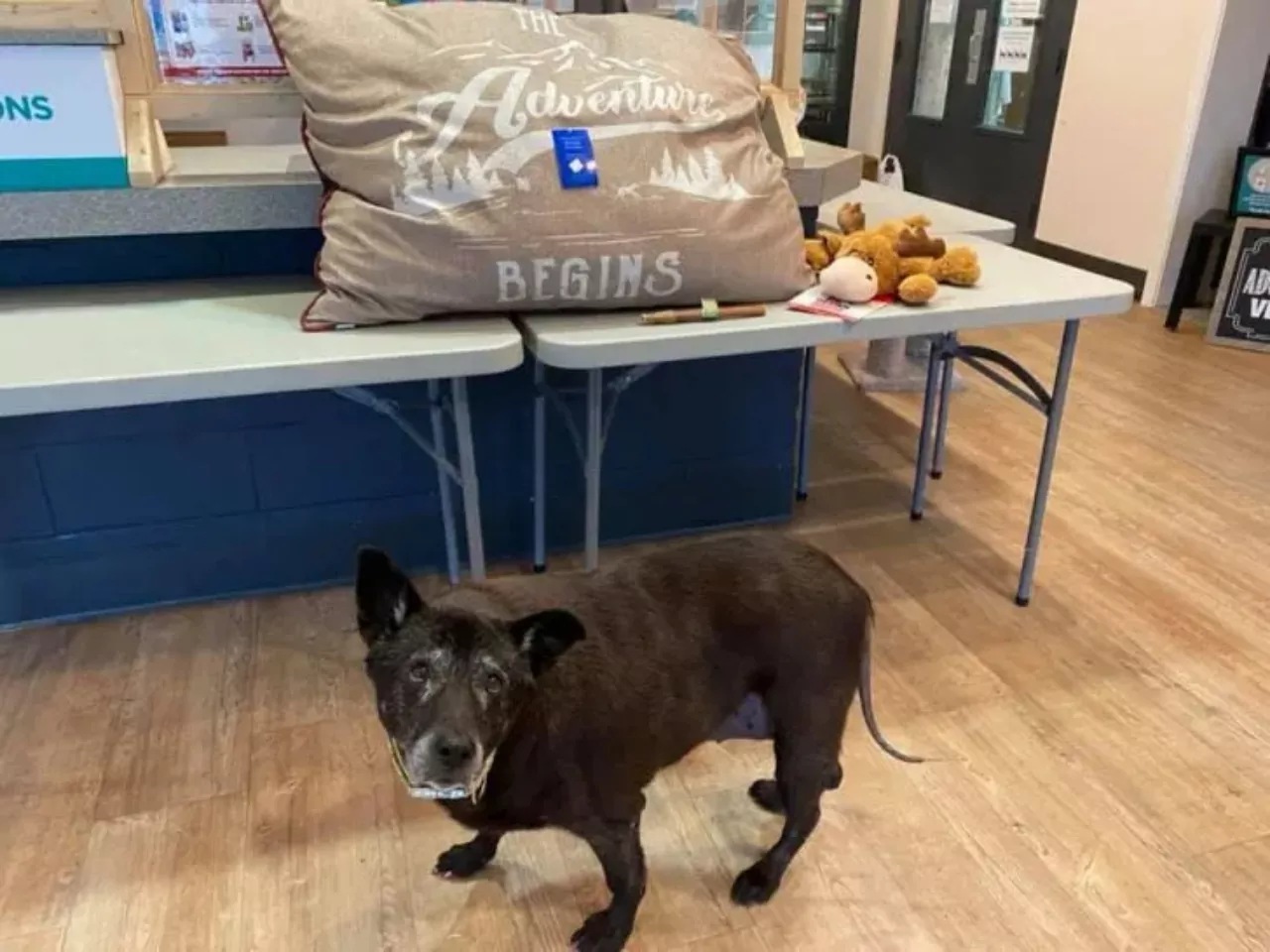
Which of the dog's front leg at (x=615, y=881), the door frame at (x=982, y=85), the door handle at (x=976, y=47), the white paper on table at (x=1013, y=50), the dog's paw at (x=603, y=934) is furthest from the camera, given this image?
the door handle at (x=976, y=47)

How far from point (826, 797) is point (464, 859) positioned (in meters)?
0.62

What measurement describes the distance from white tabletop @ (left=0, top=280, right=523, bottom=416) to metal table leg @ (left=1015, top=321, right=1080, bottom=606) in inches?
44.4

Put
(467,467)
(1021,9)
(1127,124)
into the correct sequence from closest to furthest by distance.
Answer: (467,467) → (1127,124) → (1021,9)

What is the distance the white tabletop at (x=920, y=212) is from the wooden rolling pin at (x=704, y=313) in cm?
65

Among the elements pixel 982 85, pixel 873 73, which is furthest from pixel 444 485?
pixel 873 73

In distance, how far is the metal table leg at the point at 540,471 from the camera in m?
2.12

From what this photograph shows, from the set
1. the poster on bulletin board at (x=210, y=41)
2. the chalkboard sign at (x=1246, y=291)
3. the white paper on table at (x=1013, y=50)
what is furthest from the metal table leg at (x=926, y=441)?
the white paper on table at (x=1013, y=50)

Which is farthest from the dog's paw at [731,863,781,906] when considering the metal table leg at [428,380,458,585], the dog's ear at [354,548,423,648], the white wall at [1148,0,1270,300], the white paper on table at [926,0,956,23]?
the white paper on table at [926,0,956,23]

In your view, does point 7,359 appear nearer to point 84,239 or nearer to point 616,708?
point 84,239

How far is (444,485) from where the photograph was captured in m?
2.08

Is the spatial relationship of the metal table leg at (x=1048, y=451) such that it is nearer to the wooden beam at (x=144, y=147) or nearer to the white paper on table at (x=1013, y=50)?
the wooden beam at (x=144, y=147)

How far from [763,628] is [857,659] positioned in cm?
16

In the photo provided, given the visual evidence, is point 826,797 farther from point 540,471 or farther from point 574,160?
point 574,160

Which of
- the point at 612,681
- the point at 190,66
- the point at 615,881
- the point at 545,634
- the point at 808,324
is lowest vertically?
the point at 615,881
